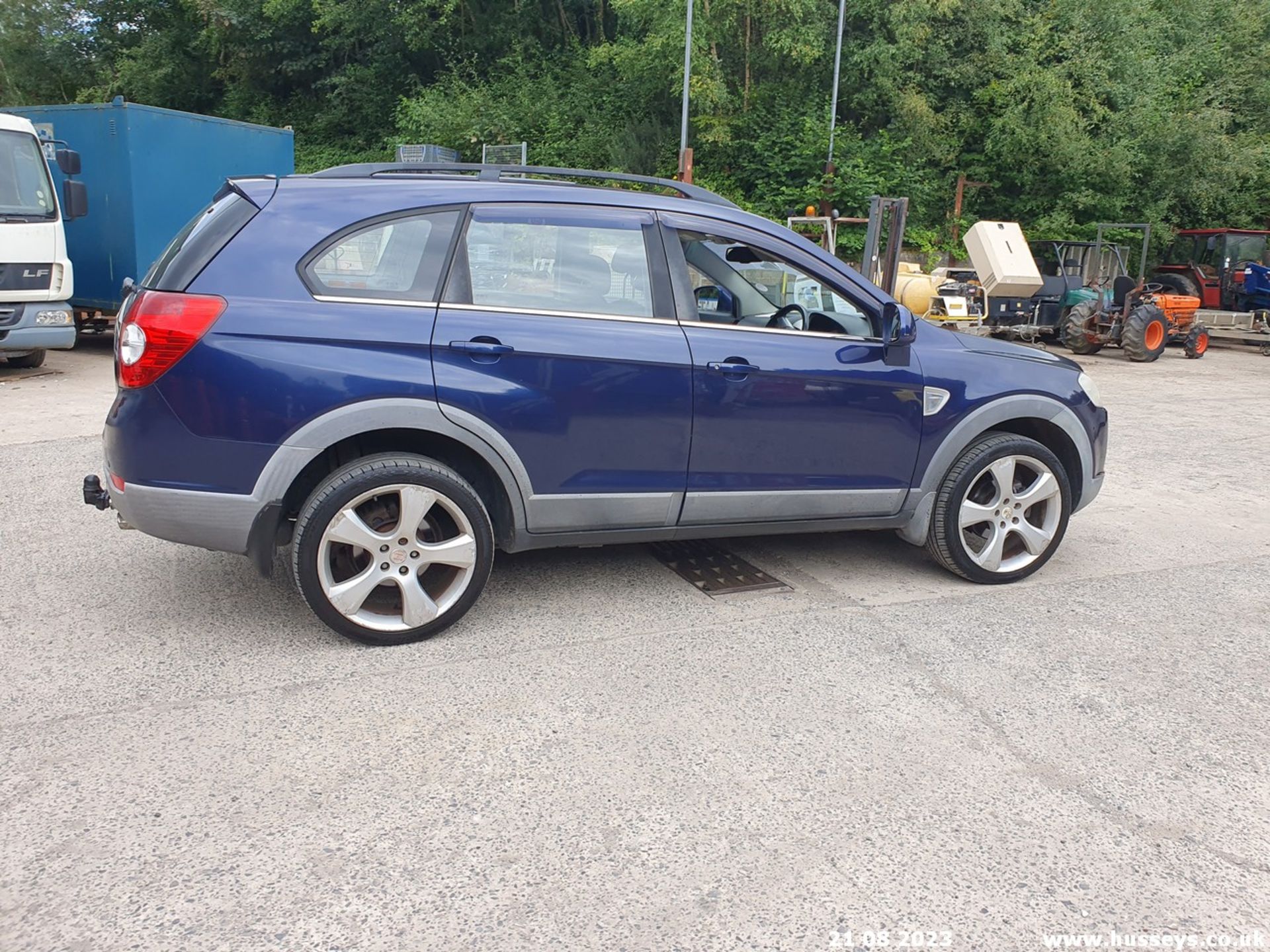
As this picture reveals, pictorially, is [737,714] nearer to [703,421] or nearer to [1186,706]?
[703,421]

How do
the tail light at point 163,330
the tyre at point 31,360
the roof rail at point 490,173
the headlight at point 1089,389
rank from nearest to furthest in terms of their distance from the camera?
the tail light at point 163,330 < the roof rail at point 490,173 < the headlight at point 1089,389 < the tyre at point 31,360

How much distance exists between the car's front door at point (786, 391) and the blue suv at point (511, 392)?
12mm

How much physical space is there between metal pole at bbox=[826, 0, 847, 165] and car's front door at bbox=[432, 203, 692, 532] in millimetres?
17741

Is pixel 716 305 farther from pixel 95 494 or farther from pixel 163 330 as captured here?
pixel 95 494

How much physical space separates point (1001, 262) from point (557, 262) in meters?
14.4

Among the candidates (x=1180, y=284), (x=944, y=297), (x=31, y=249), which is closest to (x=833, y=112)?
(x=944, y=297)

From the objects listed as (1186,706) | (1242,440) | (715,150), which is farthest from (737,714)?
(715,150)

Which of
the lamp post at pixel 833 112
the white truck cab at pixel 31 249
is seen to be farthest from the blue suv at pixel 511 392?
the lamp post at pixel 833 112

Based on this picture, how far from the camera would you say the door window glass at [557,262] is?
13.1 feet

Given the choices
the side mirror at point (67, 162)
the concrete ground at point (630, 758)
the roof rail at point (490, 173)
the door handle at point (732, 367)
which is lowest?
the concrete ground at point (630, 758)

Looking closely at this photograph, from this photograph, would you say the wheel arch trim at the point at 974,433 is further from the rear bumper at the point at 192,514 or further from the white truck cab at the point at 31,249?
the white truck cab at the point at 31,249

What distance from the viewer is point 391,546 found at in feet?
12.7

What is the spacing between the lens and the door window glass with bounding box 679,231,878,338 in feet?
14.5

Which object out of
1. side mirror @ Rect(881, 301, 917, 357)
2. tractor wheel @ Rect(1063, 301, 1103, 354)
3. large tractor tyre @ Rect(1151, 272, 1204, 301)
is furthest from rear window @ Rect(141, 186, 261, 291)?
large tractor tyre @ Rect(1151, 272, 1204, 301)
